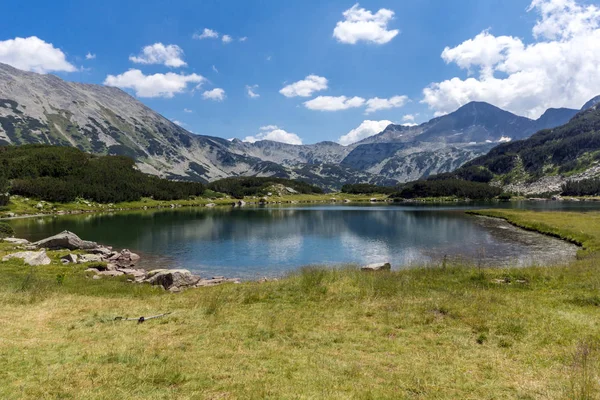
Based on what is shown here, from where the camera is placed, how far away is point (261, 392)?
1084cm

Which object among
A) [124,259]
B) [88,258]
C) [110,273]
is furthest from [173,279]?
[124,259]

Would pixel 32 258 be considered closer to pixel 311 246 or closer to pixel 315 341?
pixel 315 341

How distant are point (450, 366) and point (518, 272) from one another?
22902mm

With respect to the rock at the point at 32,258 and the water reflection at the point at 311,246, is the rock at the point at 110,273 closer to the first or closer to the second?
the rock at the point at 32,258

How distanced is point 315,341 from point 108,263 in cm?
3912

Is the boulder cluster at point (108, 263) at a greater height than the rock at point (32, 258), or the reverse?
the rock at point (32, 258)

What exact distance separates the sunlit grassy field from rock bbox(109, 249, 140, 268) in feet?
64.3

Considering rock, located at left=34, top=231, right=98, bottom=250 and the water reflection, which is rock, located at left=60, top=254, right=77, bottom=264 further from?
rock, located at left=34, top=231, right=98, bottom=250

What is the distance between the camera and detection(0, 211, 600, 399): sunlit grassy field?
1131 centimetres

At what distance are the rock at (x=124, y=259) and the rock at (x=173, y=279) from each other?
14.9 metres

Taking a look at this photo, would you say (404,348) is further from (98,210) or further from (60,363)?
(98,210)

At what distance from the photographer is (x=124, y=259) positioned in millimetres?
50688

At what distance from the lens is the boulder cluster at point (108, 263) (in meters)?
35.1

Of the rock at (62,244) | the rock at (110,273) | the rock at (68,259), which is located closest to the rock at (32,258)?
the rock at (68,259)
